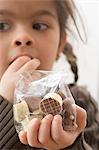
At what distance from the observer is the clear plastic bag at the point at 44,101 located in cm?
28

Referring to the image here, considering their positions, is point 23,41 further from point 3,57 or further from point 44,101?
point 44,101

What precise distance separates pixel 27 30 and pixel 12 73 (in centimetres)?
10

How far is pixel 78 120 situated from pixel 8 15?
0.23 meters

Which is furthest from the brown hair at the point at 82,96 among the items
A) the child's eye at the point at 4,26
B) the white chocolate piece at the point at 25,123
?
the white chocolate piece at the point at 25,123

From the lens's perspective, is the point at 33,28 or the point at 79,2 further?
the point at 79,2

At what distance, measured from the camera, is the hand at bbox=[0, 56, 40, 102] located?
40 cm

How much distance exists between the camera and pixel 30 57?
45cm

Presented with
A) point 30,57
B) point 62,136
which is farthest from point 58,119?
point 30,57

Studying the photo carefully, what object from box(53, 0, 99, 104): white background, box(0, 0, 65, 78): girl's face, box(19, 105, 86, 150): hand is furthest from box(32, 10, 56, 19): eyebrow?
box(19, 105, 86, 150): hand

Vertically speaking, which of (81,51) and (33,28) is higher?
(33,28)

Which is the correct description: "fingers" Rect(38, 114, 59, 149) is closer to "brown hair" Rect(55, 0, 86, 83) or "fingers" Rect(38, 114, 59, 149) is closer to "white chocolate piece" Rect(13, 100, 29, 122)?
"white chocolate piece" Rect(13, 100, 29, 122)

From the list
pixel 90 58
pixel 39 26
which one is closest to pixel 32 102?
pixel 39 26

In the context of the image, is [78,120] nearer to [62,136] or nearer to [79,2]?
[62,136]

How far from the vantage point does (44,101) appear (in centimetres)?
29
